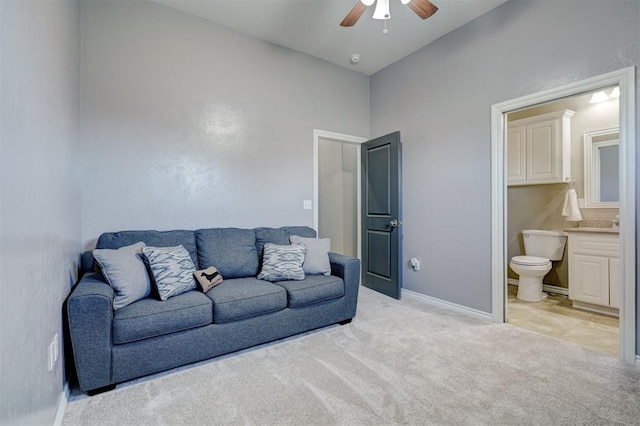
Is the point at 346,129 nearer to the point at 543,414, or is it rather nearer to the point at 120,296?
the point at 120,296

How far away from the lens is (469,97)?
313 centimetres

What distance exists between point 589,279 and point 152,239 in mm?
4507

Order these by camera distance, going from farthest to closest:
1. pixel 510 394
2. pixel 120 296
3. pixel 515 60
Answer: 1. pixel 515 60
2. pixel 120 296
3. pixel 510 394

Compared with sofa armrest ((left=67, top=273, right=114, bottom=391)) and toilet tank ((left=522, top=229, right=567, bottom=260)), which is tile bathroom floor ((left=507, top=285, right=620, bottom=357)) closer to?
toilet tank ((left=522, top=229, right=567, bottom=260))

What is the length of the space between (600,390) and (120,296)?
3.10m

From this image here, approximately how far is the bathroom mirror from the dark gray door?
2404 mm

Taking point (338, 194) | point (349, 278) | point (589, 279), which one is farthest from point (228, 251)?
point (589, 279)

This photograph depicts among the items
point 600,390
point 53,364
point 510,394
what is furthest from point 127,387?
point 600,390

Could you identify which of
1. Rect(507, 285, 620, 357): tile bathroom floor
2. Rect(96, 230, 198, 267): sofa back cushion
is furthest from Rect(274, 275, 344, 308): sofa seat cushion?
Rect(507, 285, 620, 357): tile bathroom floor

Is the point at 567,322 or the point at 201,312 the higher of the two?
the point at 201,312

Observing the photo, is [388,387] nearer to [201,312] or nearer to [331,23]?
[201,312]

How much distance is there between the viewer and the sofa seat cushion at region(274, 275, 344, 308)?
8.25ft

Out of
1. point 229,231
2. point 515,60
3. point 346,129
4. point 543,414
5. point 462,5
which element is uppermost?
point 462,5

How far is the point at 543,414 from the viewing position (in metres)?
1.61
